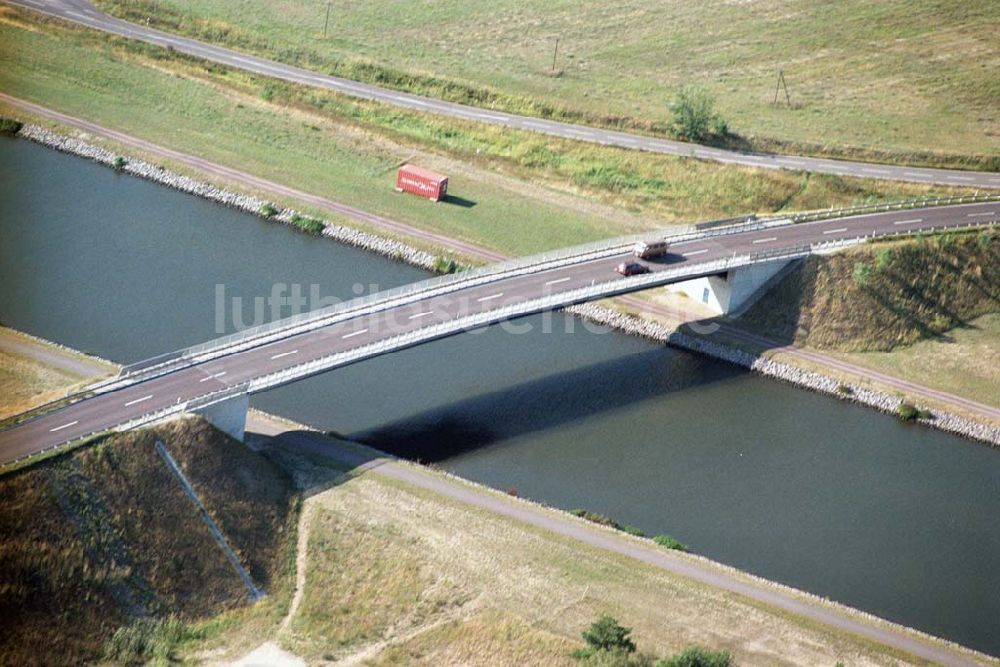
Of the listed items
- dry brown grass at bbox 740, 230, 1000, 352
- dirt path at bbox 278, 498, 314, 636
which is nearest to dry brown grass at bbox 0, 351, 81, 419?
dirt path at bbox 278, 498, 314, 636

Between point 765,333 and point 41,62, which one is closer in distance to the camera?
point 765,333

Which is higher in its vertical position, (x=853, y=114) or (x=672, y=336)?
(x=853, y=114)

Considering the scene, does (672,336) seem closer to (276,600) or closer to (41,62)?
(276,600)

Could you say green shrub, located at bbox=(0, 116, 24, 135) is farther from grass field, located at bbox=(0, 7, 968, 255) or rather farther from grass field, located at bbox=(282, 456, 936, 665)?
grass field, located at bbox=(282, 456, 936, 665)

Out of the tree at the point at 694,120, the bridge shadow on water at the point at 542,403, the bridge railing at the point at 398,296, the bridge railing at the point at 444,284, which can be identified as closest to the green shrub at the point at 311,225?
the bridge railing at the point at 398,296

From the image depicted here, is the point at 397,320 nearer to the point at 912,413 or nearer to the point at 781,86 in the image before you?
the point at 912,413

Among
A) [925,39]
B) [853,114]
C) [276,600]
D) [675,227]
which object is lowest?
[276,600]

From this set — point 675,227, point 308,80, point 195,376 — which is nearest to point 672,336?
point 675,227
